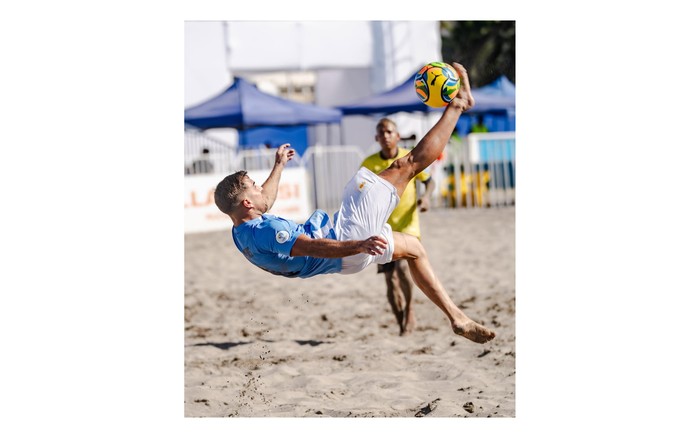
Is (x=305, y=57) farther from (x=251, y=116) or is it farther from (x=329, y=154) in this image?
(x=251, y=116)

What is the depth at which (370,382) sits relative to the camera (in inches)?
241

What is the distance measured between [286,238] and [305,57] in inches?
494

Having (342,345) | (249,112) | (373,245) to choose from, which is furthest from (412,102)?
(373,245)

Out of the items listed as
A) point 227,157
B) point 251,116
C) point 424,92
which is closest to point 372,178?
point 424,92

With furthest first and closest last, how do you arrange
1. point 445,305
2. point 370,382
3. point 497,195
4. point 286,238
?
point 497,195 < point 370,382 < point 445,305 < point 286,238

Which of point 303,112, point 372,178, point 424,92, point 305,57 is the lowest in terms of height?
point 372,178

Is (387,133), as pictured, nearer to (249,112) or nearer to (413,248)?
(413,248)

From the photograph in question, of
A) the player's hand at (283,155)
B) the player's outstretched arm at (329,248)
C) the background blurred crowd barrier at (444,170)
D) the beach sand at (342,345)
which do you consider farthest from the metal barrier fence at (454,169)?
the player's outstretched arm at (329,248)

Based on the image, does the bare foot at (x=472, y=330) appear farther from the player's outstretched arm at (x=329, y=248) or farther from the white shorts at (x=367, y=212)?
the player's outstretched arm at (x=329, y=248)

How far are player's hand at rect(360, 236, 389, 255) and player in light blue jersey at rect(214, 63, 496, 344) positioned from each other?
0.39ft

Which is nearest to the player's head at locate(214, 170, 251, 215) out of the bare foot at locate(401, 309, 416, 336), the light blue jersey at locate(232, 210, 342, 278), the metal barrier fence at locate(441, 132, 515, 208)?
the light blue jersey at locate(232, 210, 342, 278)

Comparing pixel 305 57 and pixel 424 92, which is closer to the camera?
pixel 424 92

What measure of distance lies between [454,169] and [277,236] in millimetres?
10218

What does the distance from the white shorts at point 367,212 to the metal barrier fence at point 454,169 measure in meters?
9.56
